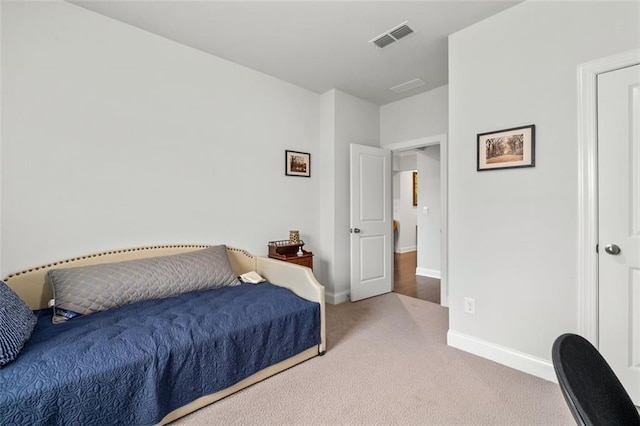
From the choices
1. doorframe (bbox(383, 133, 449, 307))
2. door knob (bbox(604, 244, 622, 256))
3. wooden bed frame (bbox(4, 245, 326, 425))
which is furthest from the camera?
doorframe (bbox(383, 133, 449, 307))

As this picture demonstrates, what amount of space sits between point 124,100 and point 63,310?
5.20 feet

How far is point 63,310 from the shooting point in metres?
1.85

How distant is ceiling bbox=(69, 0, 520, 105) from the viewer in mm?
2152

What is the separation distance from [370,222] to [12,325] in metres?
3.26

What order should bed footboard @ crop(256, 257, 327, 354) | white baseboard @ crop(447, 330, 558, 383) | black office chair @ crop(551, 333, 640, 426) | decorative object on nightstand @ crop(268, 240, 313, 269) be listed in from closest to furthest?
1. black office chair @ crop(551, 333, 640, 426)
2. white baseboard @ crop(447, 330, 558, 383)
3. bed footboard @ crop(256, 257, 327, 354)
4. decorative object on nightstand @ crop(268, 240, 313, 269)

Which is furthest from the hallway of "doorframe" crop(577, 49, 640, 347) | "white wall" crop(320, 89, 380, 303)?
"doorframe" crop(577, 49, 640, 347)

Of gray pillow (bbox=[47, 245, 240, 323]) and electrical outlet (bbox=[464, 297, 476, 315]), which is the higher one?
gray pillow (bbox=[47, 245, 240, 323])

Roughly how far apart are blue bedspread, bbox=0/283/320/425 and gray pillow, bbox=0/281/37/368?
0.14ft

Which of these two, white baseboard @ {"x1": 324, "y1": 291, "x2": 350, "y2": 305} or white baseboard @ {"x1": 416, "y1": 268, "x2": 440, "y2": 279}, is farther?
white baseboard @ {"x1": 416, "y1": 268, "x2": 440, "y2": 279}

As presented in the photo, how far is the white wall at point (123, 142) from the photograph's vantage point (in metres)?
1.98

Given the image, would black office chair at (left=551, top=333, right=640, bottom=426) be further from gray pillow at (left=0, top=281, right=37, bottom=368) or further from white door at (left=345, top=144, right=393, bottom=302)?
white door at (left=345, top=144, right=393, bottom=302)

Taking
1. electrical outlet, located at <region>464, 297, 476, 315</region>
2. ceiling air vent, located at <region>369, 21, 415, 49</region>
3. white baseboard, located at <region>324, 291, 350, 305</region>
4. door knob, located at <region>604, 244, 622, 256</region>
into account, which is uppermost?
ceiling air vent, located at <region>369, 21, 415, 49</region>

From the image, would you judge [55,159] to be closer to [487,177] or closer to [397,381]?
[397,381]

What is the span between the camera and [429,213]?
5.15 meters
